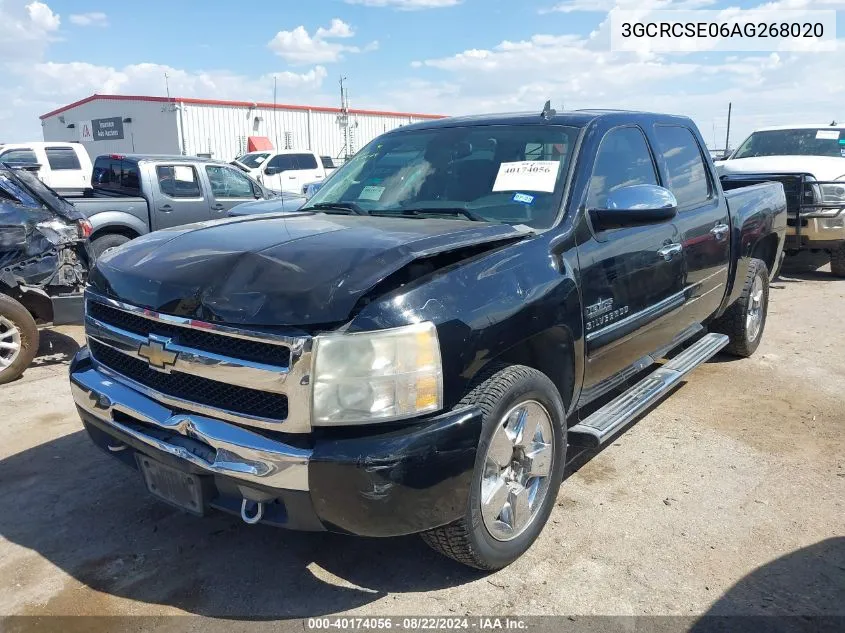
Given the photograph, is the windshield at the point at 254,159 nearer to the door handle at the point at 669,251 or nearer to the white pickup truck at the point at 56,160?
the white pickup truck at the point at 56,160

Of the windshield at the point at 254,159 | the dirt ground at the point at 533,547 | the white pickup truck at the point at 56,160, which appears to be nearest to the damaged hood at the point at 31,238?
the dirt ground at the point at 533,547

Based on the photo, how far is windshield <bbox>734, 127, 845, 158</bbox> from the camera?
10.4 meters

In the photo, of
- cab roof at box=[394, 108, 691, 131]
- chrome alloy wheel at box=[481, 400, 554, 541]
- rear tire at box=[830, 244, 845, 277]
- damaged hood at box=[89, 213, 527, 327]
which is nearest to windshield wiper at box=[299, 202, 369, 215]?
damaged hood at box=[89, 213, 527, 327]

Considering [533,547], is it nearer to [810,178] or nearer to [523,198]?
[523,198]

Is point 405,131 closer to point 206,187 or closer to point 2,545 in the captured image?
point 2,545

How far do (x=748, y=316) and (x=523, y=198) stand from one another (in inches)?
128

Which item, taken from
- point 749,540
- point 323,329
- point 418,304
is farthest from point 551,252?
point 749,540

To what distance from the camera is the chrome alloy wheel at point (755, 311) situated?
5.75m

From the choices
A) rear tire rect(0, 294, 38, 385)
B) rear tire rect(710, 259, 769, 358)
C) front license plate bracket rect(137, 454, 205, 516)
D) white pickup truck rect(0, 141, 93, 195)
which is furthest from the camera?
white pickup truck rect(0, 141, 93, 195)

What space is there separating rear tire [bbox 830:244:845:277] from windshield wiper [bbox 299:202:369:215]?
8.44m

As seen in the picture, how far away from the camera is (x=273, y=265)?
8.50 ft

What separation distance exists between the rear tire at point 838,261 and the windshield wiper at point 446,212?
27.3ft

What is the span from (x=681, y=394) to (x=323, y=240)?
3.37 meters

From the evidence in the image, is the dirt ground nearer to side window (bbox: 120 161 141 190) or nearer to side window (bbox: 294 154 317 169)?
side window (bbox: 120 161 141 190)
